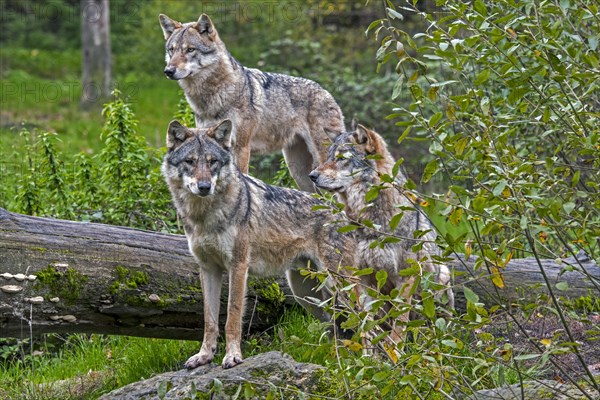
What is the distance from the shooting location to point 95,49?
2189cm

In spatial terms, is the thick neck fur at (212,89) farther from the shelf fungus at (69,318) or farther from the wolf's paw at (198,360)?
the wolf's paw at (198,360)

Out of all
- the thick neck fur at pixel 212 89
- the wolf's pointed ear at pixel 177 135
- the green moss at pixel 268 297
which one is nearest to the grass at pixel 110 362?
the green moss at pixel 268 297

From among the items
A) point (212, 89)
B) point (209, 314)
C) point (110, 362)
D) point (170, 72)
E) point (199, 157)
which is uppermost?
point (170, 72)

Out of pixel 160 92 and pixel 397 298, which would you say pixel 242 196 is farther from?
pixel 160 92

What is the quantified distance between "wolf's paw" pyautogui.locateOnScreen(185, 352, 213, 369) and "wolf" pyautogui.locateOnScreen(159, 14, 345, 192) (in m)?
2.43

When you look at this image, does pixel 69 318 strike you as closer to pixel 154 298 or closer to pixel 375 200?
pixel 154 298

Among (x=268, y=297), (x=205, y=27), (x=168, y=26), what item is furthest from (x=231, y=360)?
(x=168, y=26)

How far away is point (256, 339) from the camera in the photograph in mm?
7387

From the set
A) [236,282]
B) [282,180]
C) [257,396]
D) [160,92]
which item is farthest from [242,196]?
[160,92]

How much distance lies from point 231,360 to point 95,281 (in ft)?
3.86

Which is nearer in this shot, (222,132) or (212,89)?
(222,132)

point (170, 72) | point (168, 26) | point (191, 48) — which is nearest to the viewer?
point (170, 72)

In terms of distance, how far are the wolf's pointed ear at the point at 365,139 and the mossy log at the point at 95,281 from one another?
1.63 metres

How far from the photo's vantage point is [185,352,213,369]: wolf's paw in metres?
6.41
